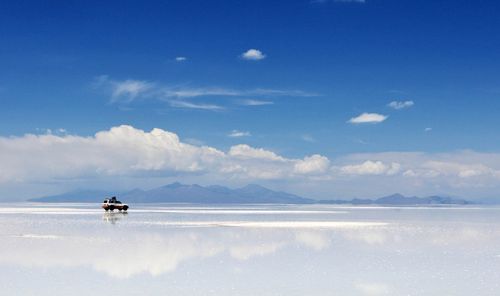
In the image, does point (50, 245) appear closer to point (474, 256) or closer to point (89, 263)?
point (89, 263)

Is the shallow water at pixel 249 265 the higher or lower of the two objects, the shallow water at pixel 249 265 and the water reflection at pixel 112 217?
the lower

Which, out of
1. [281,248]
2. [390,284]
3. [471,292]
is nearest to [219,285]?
[390,284]

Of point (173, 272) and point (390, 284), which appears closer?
point (390, 284)

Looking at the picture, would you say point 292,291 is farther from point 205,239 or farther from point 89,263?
point 205,239

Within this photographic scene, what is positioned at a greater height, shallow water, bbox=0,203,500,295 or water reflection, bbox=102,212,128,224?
water reflection, bbox=102,212,128,224

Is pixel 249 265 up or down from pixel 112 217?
down

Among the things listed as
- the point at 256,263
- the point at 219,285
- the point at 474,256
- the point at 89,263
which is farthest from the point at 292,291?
the point at 474,256

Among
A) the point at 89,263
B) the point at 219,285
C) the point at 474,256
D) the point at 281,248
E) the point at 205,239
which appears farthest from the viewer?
the point at 205,239

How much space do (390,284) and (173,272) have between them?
851 cm

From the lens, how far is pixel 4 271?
24906 millimetres

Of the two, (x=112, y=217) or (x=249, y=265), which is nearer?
(x=249, y=265)

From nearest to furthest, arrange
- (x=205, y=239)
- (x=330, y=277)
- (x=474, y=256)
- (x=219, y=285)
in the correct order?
Result: 1. (x=219, y=285)
2. (x=330, y=277)
3. (x=474, y=256)
4. (x=205, y=239)

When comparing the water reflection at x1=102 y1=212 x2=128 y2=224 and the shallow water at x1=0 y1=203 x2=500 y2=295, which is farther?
the water reflection at x1=102 y1=212 x2=128 y2=224

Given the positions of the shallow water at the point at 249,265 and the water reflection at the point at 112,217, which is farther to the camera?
the water reflection at the point at 112,217
